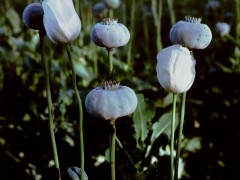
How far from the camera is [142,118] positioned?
2.97 feet

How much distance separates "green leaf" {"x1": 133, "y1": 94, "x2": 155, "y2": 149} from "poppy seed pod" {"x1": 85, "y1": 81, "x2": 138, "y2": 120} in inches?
11.8

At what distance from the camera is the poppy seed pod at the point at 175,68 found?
22.7 inches

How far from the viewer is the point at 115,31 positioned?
677 mm

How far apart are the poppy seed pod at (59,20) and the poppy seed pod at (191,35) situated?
0.15m

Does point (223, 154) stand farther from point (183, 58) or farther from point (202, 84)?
point (183, 58)

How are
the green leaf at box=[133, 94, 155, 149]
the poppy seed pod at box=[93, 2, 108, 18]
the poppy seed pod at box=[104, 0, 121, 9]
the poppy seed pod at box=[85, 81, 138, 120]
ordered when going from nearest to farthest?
the poppy seed pod at box=[85, 81, 138, 120], the green leaf at box=[133, 94, 155, 149], the poppy seed pod at box=[104, 0, 121, 9], the poppy seed pod at box=[93, 2, 108, 18]

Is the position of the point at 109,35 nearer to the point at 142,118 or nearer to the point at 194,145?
the point at 142,118

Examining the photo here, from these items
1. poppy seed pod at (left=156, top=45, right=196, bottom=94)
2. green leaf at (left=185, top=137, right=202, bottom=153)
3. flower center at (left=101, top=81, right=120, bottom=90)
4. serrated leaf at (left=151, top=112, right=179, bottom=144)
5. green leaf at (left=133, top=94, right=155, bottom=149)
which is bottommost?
green leaf at (left=185, top=137, right=202, bottom=153)

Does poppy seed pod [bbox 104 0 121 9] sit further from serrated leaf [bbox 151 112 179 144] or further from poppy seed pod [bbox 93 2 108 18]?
serrated leaf [bbox 151 112 179 144]

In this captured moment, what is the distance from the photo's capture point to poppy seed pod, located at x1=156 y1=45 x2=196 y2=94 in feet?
1.89

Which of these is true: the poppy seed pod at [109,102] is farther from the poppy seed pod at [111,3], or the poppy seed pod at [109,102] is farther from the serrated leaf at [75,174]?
the poppy seed pod at [111,3]

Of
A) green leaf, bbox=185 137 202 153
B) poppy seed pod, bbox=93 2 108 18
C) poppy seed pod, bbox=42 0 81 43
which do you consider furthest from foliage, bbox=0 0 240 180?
poppy seed pod, bbox=42 0 81 43

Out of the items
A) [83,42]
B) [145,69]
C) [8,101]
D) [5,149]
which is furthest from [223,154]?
[83,42]

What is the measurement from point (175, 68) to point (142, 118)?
33cm
